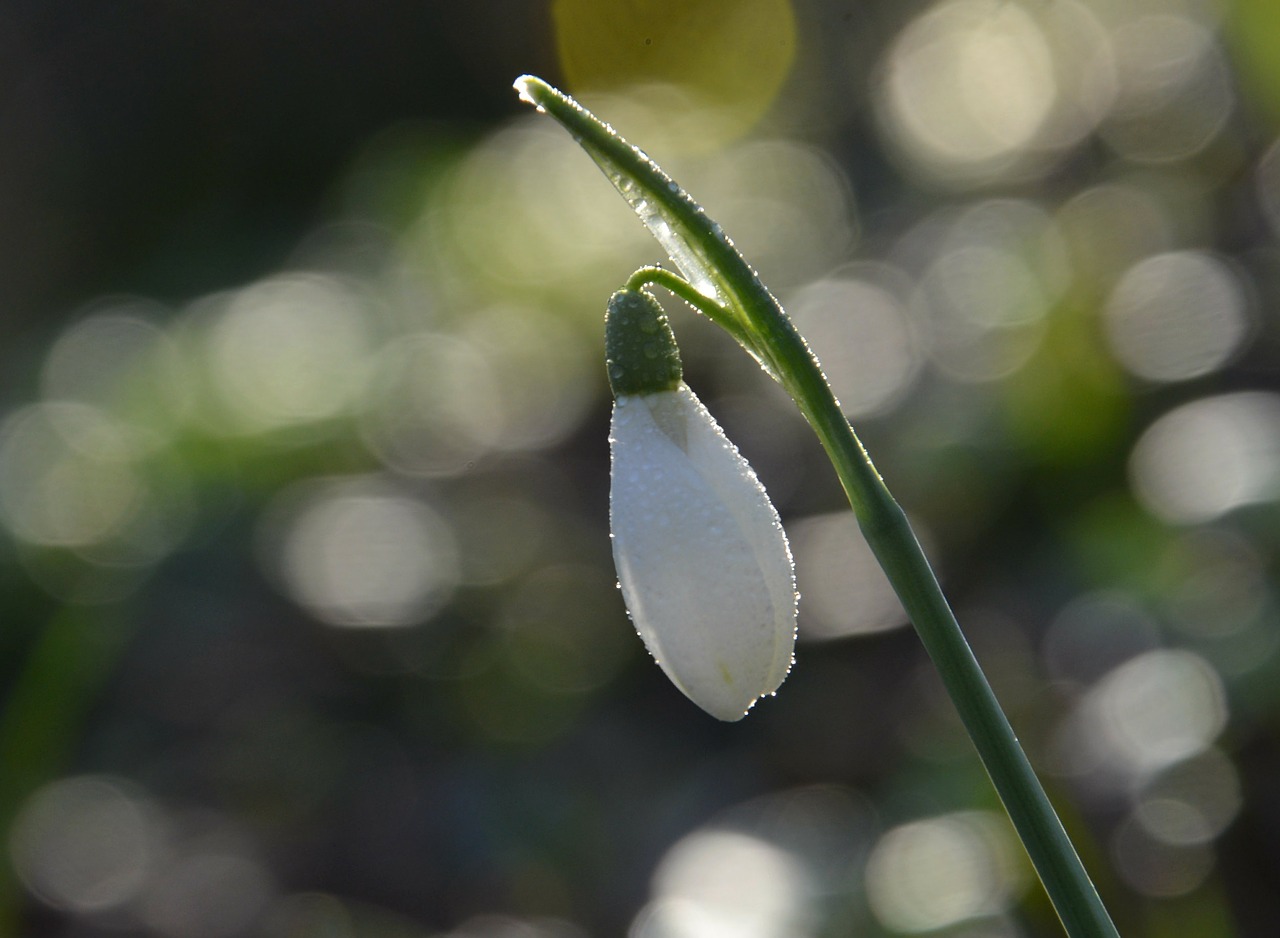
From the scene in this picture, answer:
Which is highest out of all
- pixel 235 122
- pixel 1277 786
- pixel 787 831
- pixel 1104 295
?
pixel 235 122

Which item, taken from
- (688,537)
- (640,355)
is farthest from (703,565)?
(640,355)

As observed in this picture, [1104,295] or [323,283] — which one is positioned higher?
[323,283]

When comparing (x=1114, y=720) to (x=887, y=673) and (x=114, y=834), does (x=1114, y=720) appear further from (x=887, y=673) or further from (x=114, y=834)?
(x=114, y=834)

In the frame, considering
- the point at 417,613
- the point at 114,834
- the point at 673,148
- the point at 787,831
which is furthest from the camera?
the point at 673,148

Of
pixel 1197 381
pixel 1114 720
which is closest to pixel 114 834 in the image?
pixel 1114 720

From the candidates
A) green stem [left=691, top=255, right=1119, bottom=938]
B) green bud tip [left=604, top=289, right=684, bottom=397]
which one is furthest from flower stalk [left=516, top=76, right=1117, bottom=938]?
green bud tip [left=604, top=289, right=684, bottom=397]

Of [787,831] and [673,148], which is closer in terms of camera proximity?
[787,831]

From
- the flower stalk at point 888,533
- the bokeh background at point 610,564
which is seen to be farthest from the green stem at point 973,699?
the bokeh background at point 610,564

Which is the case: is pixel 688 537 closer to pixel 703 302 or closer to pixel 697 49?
pixel 703 302
